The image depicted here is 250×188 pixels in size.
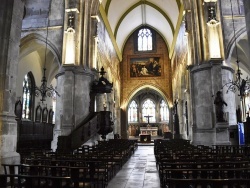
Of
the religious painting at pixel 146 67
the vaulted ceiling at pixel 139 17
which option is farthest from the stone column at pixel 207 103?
the religious painting at pixel 146 67

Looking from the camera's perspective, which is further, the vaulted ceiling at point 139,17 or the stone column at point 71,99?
the vaulted ceiling at point 139,17

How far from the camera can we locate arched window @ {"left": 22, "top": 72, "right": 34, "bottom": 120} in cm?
2057

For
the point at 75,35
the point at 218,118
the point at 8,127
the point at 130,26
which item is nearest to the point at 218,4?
the point at 218,118

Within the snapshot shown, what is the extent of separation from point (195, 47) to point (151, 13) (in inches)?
675

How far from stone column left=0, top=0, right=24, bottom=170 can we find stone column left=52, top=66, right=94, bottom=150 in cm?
821

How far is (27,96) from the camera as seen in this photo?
69.2 feet

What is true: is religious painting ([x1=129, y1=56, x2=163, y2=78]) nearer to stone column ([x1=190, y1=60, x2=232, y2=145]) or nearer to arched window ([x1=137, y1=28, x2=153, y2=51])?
arched window ([x1=137, y1=28, x2=153, y2=51])

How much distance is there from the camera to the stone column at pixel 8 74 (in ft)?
20.1

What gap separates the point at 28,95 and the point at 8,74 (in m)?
15.7

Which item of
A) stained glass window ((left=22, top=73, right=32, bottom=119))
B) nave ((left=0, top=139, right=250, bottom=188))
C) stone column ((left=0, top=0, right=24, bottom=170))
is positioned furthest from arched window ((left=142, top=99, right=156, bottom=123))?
stone column ((left=0, top=0, right=24, bottom=170))

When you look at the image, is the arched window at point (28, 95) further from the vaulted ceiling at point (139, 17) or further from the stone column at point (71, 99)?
the vaulted ceiling at point (139, 17)

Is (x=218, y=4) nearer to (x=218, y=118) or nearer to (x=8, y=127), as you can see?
(x=218, y=118)

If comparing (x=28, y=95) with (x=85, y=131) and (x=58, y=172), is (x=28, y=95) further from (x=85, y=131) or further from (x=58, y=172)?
(x=58, y=172)

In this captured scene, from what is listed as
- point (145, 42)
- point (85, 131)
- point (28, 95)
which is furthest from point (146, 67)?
point (85, 131)
